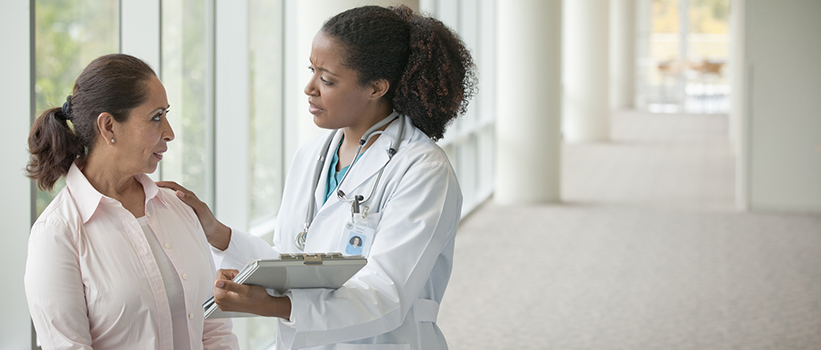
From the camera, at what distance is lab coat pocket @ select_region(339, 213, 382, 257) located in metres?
1.95

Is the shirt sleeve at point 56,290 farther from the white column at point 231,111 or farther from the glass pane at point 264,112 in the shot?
the glass pane at point 264,112

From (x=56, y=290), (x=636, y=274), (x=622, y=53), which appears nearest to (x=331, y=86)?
(x=56, y=290)

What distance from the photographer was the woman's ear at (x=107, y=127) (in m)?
1.80

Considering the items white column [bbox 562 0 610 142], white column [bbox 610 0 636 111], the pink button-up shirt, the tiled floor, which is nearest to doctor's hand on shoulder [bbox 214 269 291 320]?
the pink button-up shirt

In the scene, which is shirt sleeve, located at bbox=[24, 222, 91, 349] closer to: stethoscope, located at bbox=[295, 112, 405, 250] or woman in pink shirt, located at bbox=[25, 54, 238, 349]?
woman in pink shirt, located at bbox=[25, 54, 238, 349]

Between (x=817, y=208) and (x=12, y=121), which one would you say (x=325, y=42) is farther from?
(x=817, y=208)

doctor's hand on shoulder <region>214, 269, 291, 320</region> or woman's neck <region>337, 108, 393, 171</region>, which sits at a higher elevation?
woman's neck <region>337, 108, 393, 171</region>

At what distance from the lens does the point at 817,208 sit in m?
8.34

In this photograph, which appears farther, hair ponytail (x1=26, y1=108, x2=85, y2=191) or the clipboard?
hair ponytail (x1=26, y1=108, x2=85, y2=191)

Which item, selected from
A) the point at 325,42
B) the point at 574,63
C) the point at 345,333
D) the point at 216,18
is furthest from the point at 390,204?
the point at 574,63

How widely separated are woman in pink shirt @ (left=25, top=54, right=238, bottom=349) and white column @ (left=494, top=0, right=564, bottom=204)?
731cm

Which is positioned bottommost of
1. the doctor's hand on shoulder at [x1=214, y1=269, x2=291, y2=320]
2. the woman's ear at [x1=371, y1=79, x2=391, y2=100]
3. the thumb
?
the doctor's hand on shoulder at [x1=214, y1=269, x2=291, y2=320]

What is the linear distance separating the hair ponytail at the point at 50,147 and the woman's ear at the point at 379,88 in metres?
0.76

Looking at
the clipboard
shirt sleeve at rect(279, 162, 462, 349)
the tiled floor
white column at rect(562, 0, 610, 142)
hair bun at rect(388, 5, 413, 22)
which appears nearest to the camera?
the clipboard
